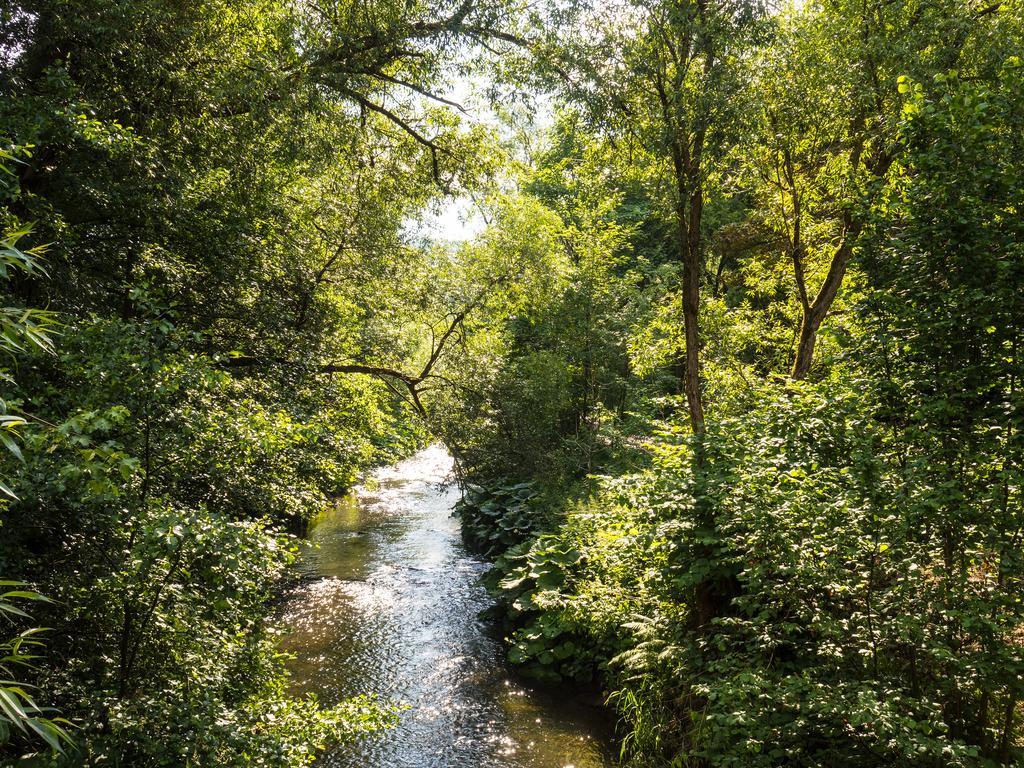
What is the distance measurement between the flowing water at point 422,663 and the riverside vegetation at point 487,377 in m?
0.68

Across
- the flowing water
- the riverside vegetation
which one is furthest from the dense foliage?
the flowing water

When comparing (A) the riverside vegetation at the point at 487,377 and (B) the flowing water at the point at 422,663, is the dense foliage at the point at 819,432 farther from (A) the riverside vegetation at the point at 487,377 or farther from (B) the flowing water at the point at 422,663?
(B) the flowing water at the point at 422,663

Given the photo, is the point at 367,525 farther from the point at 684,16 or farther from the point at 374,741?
the point at 684,16

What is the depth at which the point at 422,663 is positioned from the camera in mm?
9469

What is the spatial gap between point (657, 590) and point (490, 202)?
304 inches

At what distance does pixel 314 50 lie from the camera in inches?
297

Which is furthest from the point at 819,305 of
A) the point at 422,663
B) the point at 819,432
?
the point at 422,663

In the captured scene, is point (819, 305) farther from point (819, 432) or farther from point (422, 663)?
point (422, 663)

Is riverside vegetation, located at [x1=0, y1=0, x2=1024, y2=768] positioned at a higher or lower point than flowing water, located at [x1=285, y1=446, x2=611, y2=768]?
higher

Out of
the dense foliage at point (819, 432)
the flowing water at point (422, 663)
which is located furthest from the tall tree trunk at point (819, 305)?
the flowing water at point (422, 663)

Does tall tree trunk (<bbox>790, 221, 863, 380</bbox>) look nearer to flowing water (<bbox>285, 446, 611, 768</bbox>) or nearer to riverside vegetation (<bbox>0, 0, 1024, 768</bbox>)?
riverside vegetation (<bbox>0, 0, 1024, 768</bbox>)

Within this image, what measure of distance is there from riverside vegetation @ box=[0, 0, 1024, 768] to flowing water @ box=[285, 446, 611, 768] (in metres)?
0.68

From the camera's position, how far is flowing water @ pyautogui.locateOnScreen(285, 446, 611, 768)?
23.5 ft

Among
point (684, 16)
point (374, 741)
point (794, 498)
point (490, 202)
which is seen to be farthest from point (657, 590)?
point (490, 202)
